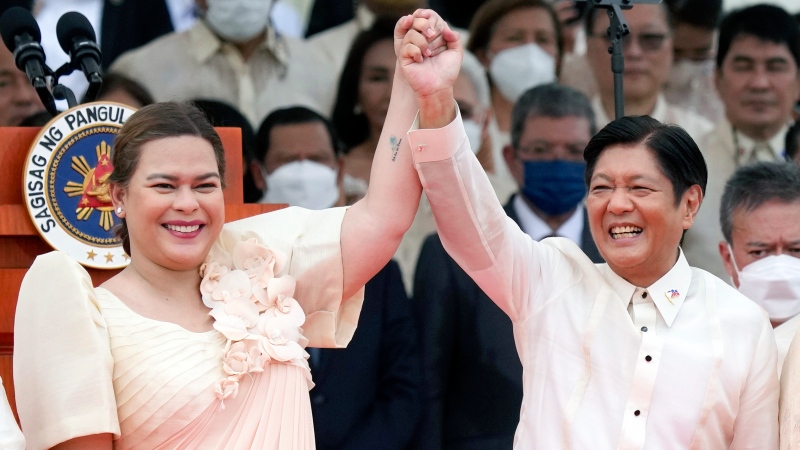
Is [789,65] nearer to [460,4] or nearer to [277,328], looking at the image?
[460,4]

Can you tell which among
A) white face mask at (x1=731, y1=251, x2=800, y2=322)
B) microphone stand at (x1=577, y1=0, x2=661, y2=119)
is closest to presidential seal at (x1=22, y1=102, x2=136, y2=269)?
microphone stand at (x1=577, y1=0, x2=661, y2=119)

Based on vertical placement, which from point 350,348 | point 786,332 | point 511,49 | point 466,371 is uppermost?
point 511,49

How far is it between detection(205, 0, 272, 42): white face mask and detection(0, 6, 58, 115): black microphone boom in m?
1.78

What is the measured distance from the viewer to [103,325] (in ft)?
7.74

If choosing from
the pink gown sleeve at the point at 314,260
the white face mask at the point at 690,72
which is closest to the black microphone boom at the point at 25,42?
the pink gown sleeve at the point at 314,260

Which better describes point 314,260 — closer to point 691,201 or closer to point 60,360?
point 60,360

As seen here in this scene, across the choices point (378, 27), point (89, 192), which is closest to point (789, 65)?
point (378, 27)

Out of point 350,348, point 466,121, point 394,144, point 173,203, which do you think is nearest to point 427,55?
point 394,144

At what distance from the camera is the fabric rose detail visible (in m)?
2.44

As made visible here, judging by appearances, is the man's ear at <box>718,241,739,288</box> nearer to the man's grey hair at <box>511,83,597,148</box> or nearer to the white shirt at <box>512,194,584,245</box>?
the white shirt at <box>512,194,584,245</box>

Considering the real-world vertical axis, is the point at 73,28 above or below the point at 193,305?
above

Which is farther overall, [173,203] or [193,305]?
[193,305]

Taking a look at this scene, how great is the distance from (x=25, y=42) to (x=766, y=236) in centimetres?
231

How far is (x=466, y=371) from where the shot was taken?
4516mm
